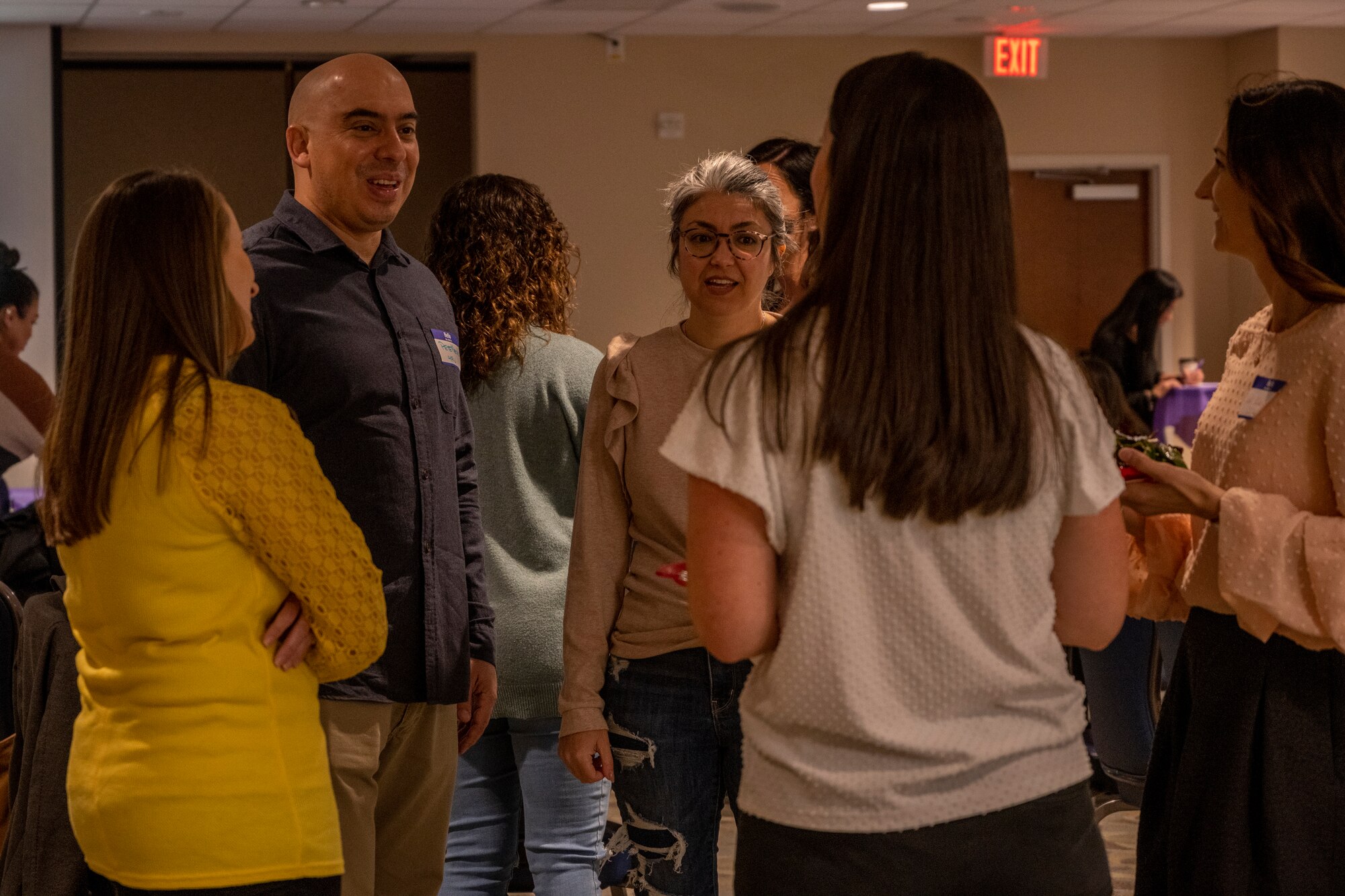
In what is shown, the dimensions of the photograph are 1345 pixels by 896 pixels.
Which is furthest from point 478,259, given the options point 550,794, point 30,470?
point 30,470

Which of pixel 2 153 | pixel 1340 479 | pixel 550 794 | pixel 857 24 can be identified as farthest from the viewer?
pixel 857 24

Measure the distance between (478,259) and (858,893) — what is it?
5.37ft

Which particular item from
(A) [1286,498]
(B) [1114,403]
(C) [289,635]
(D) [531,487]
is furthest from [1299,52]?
(C) [289,635]

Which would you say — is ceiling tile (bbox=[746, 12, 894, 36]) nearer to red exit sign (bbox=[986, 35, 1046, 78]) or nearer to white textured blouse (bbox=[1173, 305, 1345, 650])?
red exit sign (bbox=[986, 35, 1046, 78])

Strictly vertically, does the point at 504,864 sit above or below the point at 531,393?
below

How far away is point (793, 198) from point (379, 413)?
0.91 meters

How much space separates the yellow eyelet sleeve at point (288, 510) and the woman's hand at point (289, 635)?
11 millimetres

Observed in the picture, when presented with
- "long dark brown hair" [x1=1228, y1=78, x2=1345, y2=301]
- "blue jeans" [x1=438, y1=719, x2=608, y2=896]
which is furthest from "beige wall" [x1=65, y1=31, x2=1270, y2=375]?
"long dark brown hair" [x1=1228, y1=78, x2=1345, y2=301]

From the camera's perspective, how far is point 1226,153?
5.84 feet

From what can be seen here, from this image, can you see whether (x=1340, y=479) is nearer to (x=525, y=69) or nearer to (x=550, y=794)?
(x=550, y=794)

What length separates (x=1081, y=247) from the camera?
9.77 metres

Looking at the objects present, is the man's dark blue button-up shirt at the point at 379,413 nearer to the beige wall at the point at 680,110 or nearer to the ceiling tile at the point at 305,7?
the ceiling tile at the point at 305,7

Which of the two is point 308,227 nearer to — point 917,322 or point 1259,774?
point 917,322

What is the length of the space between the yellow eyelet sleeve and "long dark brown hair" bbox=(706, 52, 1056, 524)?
0.57 meters
